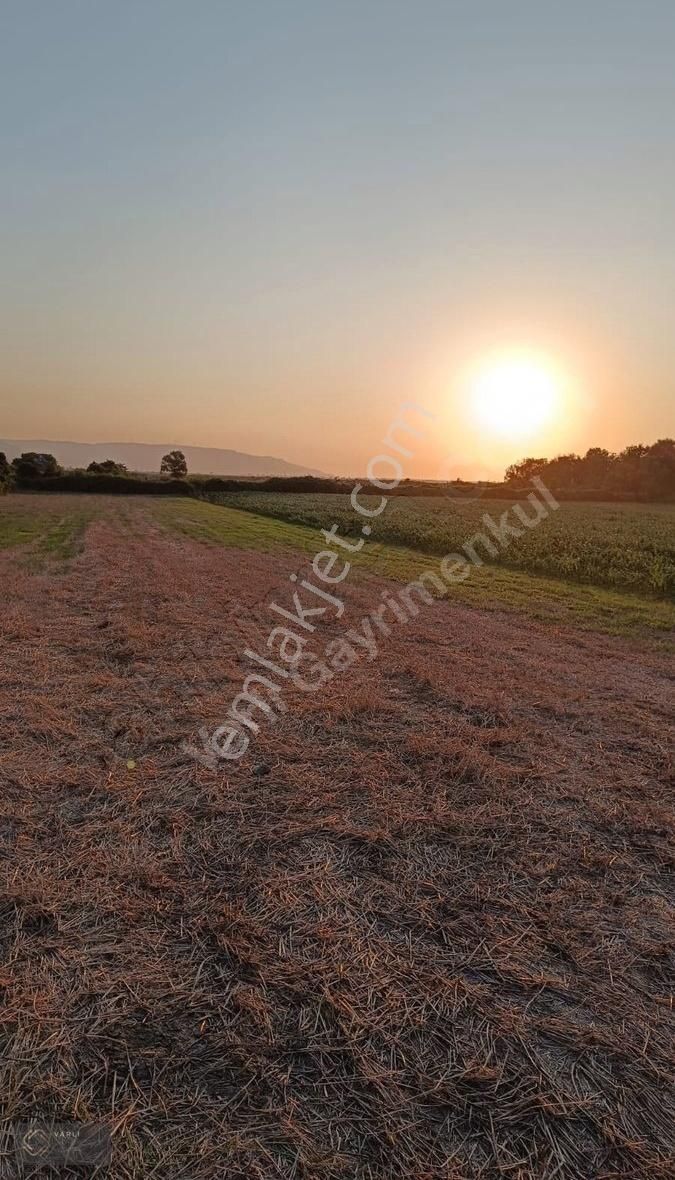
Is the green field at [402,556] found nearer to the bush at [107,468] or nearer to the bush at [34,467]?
the bush at [34,467]

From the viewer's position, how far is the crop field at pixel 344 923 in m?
2.03

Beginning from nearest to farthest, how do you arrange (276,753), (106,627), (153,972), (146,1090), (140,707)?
(146,1090), (153,972), (276,753), (140,707), (106,627)

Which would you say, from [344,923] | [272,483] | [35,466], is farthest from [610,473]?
[344,923]

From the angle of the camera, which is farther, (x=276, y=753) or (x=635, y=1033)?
(x=276, y=753)

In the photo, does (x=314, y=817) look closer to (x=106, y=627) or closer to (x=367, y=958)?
(x=367, y=958)

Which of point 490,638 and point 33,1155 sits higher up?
point 490,638

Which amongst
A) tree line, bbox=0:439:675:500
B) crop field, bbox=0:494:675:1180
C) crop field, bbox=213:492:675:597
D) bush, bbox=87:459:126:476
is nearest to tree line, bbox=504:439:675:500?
tree line, bbox=0:439:675:500

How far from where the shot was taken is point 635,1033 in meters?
2.39

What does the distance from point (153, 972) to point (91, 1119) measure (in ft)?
1.97

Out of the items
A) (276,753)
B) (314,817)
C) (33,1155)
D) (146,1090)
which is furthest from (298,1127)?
(276,753)

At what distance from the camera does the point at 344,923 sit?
2936 millimetres

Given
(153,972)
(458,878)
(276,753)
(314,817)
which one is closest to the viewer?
(153,972)

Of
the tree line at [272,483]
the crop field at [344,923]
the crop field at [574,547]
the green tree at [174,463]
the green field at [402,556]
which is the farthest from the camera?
the green tree at [174,463]

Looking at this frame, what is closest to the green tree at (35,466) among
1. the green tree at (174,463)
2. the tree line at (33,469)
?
the tree line at (33,469)
